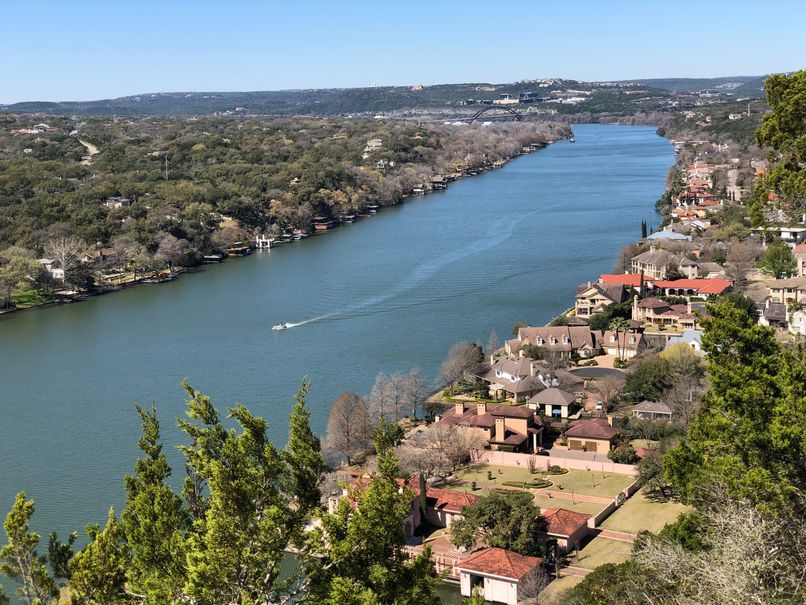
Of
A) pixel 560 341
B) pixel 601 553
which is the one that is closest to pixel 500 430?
pixel 601 553

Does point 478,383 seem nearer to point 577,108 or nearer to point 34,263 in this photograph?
point 34,263

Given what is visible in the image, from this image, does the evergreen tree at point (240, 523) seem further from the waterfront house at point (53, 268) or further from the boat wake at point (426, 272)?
the waterfront house at point (53, 268)

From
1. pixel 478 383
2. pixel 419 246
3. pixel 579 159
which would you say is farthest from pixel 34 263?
pixel 579 159

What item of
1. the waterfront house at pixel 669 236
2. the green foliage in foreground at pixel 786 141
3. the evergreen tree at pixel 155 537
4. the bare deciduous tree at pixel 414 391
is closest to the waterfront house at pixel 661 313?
the bare deciduous tree at pixel 414 391

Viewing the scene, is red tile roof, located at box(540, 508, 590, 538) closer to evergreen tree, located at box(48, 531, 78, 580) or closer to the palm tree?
evergreen tree, located at box(48, 531, 78, 580)

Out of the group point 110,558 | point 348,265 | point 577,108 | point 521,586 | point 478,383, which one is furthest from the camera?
point 577,108

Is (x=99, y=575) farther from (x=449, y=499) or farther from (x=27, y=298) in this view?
(x=27, y=298)

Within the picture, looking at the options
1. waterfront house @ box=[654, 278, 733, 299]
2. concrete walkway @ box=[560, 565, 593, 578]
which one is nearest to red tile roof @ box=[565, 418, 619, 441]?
concrete walkway @ box=[560, 565, 593, 578]
